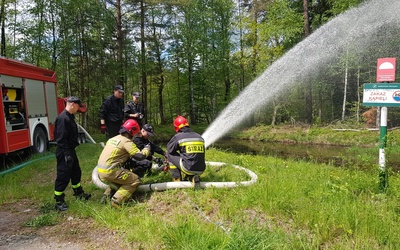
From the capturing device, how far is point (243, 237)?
9.55 feet

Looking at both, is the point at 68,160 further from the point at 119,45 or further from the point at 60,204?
the point at 119,45

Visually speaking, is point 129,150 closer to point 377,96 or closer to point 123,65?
point 377,96

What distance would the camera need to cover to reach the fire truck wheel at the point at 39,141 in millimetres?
9336

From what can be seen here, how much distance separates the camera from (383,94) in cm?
434

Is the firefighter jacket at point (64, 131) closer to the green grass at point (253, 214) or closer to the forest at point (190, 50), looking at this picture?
the green grass at point (253, 214)

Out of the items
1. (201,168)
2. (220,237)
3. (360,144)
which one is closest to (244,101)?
(360,144)

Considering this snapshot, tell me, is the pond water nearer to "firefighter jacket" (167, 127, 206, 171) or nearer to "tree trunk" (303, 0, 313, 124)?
"tree trunk" (303, 0, 313, 124)

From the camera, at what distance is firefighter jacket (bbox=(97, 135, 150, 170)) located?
448cm

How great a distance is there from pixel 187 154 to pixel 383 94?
3.37 m

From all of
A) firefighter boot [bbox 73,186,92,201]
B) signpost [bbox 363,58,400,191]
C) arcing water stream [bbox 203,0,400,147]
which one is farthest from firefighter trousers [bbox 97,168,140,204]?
arcing water stream [bbox 203,0,400,147]

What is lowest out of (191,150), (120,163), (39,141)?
(39,141)

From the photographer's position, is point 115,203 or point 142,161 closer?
point 115,203

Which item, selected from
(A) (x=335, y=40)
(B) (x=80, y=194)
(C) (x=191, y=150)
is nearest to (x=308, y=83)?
(A) (x=335, y=40)

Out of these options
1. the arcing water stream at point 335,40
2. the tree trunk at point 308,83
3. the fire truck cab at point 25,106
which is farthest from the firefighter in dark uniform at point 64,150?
the tree trunk at point 308,83
